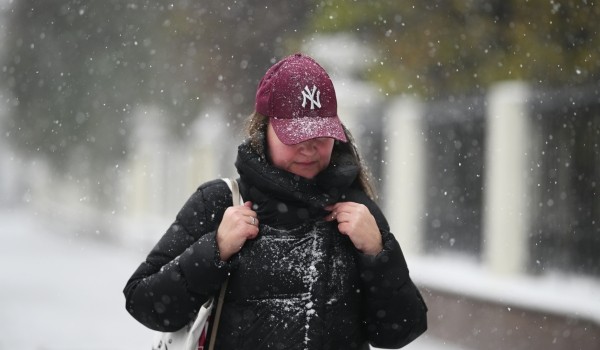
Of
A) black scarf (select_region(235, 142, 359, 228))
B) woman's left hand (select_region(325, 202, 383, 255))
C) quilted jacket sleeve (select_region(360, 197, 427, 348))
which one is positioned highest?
black scarf (select_region(235, 142, 359, 228))

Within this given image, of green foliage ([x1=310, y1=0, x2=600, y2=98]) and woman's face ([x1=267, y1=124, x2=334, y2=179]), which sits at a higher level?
green foliage ([x1=310, y1=0, x2=600, y2=98])

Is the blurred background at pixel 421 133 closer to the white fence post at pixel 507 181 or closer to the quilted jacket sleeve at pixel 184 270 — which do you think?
the white fence post at pixel 507 181

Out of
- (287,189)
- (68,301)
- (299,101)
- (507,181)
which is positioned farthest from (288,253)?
(68,301)

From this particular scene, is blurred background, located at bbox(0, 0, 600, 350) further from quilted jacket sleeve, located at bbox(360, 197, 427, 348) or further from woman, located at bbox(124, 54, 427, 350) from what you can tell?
woman, located at bbox(124, 54, 427, 350)

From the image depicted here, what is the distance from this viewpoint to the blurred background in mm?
8023

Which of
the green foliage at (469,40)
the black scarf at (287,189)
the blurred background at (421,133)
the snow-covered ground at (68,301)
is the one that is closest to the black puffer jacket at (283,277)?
the black scarf at (287,189)

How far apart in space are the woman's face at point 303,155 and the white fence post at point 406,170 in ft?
25.8

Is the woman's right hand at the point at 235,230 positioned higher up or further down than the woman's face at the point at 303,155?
further down

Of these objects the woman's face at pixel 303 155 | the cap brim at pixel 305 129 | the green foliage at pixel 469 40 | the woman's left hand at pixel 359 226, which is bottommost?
the woman's left hand at pixel 359 226

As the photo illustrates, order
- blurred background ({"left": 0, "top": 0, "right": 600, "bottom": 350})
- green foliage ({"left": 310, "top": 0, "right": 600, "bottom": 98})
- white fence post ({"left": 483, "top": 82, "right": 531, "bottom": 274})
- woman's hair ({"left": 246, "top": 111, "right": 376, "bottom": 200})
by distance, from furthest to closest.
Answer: green foliage ({"left": 310, "top": 0, "right": 600, "bottom": 98}), white fence post ({"left": 483, "top": 82, "right": 531, "bottom": 274}), blurred background ({"left": 0, "top": 0, "right": 600, "bottom": 350}), woman's hair ({"left": 246, "top": 111, "right": 376, "bottom": 200})

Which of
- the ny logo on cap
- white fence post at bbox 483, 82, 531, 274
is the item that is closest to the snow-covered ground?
white fence post at bbox 483, 82, 531, 274

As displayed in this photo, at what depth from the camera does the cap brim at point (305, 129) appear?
2.50m

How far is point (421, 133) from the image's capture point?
1039 cm

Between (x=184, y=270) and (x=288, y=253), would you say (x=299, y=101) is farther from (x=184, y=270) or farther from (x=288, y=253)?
(x=184, y=270)
